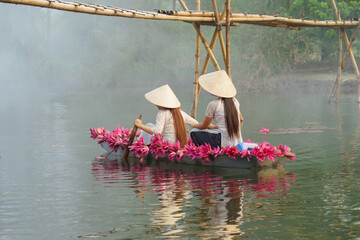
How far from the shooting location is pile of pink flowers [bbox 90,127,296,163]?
808 cm

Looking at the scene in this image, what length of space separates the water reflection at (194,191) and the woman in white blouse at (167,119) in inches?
17.7

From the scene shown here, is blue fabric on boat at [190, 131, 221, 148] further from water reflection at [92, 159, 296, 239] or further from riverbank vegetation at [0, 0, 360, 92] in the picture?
riverbank vegetation at [0, 0, 360, 92]

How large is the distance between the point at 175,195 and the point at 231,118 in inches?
Result: 78.6

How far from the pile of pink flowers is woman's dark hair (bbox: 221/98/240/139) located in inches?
11.9

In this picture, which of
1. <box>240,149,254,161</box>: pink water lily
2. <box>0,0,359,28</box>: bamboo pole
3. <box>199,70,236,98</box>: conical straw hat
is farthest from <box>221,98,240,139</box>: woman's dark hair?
<box>0,0,359,28</box>: bamboo pole

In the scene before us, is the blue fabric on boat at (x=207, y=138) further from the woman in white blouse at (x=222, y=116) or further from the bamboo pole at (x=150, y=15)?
the bamboo pole at (x=150, y=15)

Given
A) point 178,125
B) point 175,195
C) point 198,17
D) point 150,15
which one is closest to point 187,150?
point 178,125

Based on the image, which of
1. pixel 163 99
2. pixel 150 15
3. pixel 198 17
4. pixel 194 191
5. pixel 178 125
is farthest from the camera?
pixel 198 17

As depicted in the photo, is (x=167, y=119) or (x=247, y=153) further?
(x=167, y=119)

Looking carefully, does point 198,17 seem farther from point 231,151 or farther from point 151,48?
point 151,48

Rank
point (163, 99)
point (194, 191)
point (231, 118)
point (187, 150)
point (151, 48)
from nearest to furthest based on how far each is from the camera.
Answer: point (194, 191) → point (231, 118) → point (187, 150) → point (163, 99) → point (151, 48)

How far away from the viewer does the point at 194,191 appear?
7094mm

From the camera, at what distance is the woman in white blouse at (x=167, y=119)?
28.9 ft

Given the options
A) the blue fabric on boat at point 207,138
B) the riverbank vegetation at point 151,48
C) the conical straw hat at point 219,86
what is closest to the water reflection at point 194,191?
the blue fabric on boat at point 207,138
